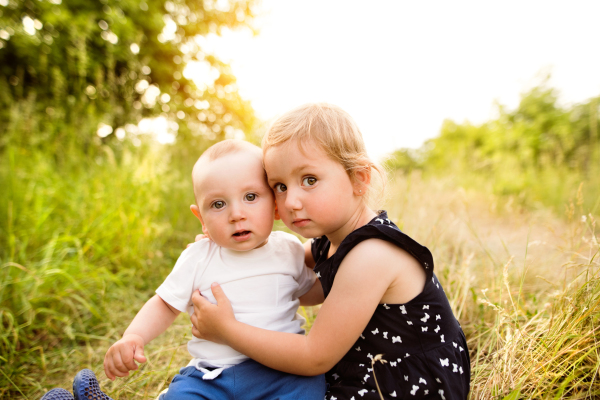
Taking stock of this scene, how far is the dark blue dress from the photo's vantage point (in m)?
1.13

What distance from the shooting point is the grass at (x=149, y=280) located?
46.8 inches

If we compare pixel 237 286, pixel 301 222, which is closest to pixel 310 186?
pixel 301 222

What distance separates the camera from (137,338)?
1177 millimetres

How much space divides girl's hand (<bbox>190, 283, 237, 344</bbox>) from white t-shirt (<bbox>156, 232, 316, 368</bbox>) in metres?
0.05

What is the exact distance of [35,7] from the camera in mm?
4801

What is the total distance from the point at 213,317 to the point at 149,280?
5.79 ft

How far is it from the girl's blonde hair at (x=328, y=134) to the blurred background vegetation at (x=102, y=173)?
632mm

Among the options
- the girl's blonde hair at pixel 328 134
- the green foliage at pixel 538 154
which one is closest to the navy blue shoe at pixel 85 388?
the girl's blonde hair at pixel 328 134

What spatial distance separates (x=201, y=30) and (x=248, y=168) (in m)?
6.76

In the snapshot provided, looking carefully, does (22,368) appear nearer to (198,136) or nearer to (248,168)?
(248,168)

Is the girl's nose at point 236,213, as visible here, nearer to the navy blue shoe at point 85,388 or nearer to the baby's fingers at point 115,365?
the baby's fingers at point 115,365

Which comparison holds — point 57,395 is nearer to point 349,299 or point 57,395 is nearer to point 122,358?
point 122,358

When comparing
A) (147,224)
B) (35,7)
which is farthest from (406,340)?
(35,7)

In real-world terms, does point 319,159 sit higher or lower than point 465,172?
higher
